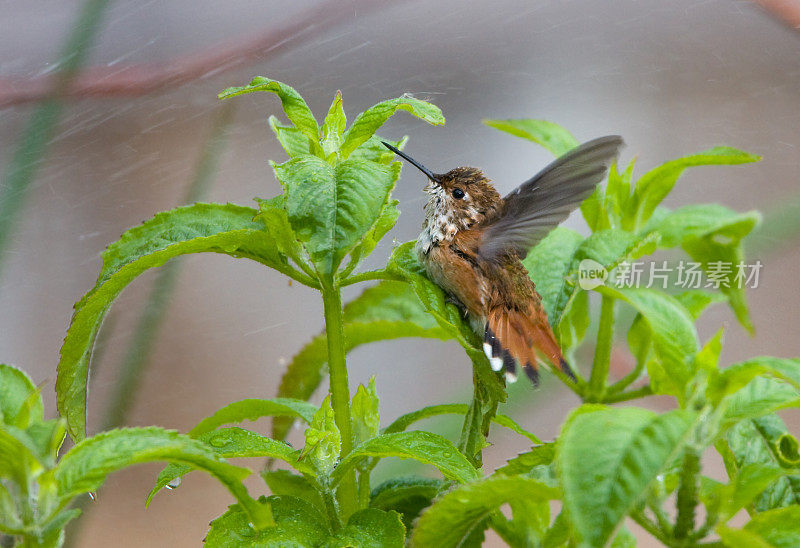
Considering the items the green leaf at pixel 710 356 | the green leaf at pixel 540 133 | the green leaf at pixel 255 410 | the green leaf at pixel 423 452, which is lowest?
the green leaf at pixel 423 452

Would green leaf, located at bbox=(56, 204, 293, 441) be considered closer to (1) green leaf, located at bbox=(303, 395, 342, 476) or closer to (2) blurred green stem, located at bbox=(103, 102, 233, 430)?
(1) green leaf, located at bbox=(303, 395, 342, 476)

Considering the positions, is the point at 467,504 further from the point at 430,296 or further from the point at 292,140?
the point at 292,140

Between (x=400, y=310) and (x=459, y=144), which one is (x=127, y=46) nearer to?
(x=459, y=144)

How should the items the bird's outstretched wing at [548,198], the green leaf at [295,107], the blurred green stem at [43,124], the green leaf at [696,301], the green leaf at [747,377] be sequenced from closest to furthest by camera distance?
the green leaf at [747,377], the green leaf at [295,107], the bird's outstretched wing at [548,198], the green leaf at [696,301], the blurred green stem at [43,124]

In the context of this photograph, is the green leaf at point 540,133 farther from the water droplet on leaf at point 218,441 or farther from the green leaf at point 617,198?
the water droplet on leaf at point 218,441

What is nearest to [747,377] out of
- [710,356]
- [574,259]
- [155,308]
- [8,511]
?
[710,356]

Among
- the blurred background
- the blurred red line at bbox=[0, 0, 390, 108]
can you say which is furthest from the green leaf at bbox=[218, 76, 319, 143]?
the blurred red line at bbox=[0, 0, 390, 108]

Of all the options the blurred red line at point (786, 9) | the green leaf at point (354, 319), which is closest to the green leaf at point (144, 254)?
the green leaf at point (354, 319)

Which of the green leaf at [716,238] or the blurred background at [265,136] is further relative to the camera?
the blurred background at [265,136]
